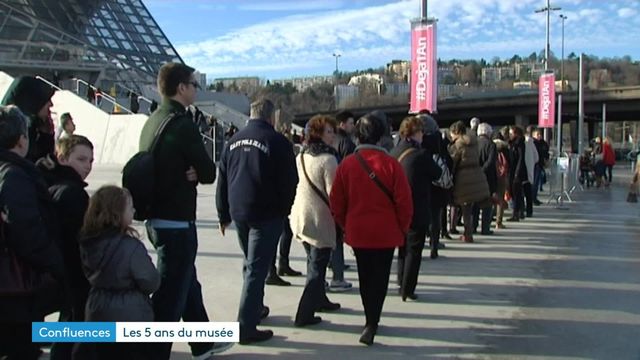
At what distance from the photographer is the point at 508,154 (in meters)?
12.6

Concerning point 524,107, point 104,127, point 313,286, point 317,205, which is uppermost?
point 524,107

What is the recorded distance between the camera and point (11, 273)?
336cm

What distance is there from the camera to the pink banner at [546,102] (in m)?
26.5

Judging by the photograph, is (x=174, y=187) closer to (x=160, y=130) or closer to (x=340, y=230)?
(x=160, y=130)

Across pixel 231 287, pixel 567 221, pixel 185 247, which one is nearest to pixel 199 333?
pixel 185 247

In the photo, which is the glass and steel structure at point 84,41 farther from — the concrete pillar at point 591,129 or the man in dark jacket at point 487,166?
the concrete pillar at point 591,129

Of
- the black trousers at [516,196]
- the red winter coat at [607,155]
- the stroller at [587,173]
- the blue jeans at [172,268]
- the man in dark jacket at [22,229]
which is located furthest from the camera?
the stroller at [587,173]

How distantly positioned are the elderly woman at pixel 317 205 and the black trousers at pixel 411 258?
0.95 metres

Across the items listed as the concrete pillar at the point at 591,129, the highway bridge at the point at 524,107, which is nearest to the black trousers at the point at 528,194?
the highway bridge at the point at 524,107

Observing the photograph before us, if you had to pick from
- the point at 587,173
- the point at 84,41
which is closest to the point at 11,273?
the point at 587,173

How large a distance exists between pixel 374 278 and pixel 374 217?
51 centimetres

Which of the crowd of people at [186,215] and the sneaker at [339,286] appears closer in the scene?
the crowd of people at [186,215]

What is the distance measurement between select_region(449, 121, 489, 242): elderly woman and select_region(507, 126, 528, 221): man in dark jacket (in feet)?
9.04
